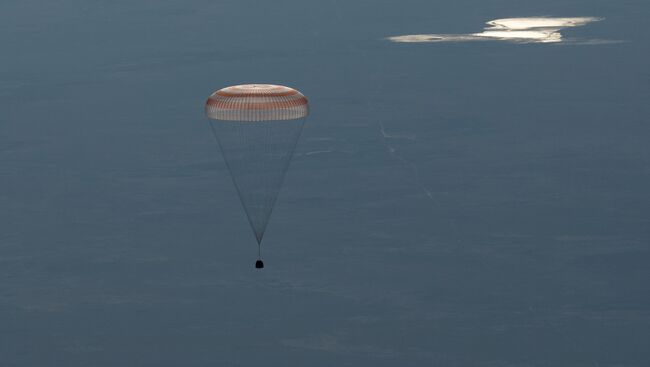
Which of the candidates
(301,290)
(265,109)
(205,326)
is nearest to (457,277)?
(301,290)

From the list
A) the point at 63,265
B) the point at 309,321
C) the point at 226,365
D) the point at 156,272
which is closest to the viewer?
the point at 226,365

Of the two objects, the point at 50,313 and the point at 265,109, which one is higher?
the point at 265,109

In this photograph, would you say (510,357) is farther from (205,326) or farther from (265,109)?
(265,109)

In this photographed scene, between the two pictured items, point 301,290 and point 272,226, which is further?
point 272,226

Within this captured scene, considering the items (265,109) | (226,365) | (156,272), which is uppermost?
(265,109)

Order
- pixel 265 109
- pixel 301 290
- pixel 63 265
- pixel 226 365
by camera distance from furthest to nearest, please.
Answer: pixel 63 265 < pixel 301 290 < pixel 226 365 < pixel 265 109

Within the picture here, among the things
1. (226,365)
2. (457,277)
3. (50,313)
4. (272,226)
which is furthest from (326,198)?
(226,365)

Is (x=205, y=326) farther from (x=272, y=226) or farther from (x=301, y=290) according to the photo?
(x=272, y=226)
